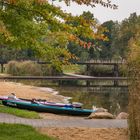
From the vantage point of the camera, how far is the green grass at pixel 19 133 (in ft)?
39.2

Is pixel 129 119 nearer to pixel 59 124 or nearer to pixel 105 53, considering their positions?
pixel 59 124

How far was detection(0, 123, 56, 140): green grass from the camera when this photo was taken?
11.9 meters

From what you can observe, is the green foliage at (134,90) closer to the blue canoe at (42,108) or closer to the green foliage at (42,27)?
the green foliage at (42,27)

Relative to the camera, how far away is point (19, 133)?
492 inches

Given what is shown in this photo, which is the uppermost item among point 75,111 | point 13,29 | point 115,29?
point 115,29

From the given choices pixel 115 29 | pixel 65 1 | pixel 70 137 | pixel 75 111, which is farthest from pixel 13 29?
pixel 115 29

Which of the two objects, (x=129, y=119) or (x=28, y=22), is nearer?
(x=28, y=22)

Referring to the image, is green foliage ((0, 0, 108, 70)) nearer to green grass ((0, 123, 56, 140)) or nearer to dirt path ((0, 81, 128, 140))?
A: green grass ((0, 123, 56, 140))

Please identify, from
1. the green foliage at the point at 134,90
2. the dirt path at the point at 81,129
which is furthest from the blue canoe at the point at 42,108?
the green foliage at the point at 134,90

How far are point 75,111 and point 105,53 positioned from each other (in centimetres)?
9238

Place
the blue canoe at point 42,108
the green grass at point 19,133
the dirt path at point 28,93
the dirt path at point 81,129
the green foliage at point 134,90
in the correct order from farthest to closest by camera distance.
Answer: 1. the dirt path at point 28,93
2. the blue canoe at point 42,108
3. the dirt path at point 81,129
4. the green foliage at point 134,90
5. the green grass at point 19,133

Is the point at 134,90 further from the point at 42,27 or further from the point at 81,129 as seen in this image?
the point at 42,27

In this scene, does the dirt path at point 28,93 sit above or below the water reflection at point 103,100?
above

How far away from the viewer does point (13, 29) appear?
1056 centimetres
